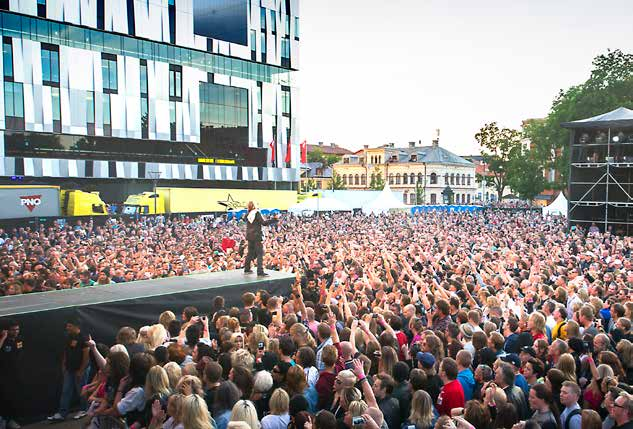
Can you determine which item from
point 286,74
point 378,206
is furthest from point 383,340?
point 286,74

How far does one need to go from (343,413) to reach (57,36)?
4203cm

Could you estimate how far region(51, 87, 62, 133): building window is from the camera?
38438 mm

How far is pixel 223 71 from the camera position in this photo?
49688 millimetres

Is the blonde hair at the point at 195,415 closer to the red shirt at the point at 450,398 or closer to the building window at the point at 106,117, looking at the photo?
the red shirt at the point at 450,398

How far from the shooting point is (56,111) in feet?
127

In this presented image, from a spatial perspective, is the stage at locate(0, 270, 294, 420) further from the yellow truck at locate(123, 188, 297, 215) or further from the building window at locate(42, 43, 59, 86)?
the building window at locate(42, 43, 59, 86)

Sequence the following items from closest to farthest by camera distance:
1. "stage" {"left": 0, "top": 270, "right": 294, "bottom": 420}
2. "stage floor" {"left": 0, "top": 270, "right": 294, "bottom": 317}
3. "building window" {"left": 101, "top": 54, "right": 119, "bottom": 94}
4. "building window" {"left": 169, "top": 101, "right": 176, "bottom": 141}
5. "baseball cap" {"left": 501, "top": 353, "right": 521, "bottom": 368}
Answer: "baseball cap" {"left": 501, "top": 353, "right": 521, "bottom": 368} → "stage" {"left": 0, "top": 270, "right": 294, "bottom": 420} → "stage floor" {"left": 0, "top": 270, "right": 294, "bottom": 317} → "building window" {"left": 101, "top": 54, "right": 119, "bottom": 94} → "building window" {"left": 169, "top": 101, "right": 176, "bottom": 141}

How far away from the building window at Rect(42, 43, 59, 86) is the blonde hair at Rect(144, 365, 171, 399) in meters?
39.3

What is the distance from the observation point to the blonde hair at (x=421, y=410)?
4.16 m

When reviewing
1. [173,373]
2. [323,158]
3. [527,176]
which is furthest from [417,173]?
[173,373]

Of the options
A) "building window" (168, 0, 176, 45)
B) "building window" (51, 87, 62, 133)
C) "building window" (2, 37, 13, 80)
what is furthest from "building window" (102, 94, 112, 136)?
"building window" (168, 0, 176, 45)

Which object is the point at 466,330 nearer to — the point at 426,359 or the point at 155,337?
the point at 426,359

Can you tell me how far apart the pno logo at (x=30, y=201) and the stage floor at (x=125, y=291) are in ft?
59.7

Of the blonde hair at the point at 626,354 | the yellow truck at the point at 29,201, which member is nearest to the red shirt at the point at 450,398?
the blonde hair at the point at 626,354
